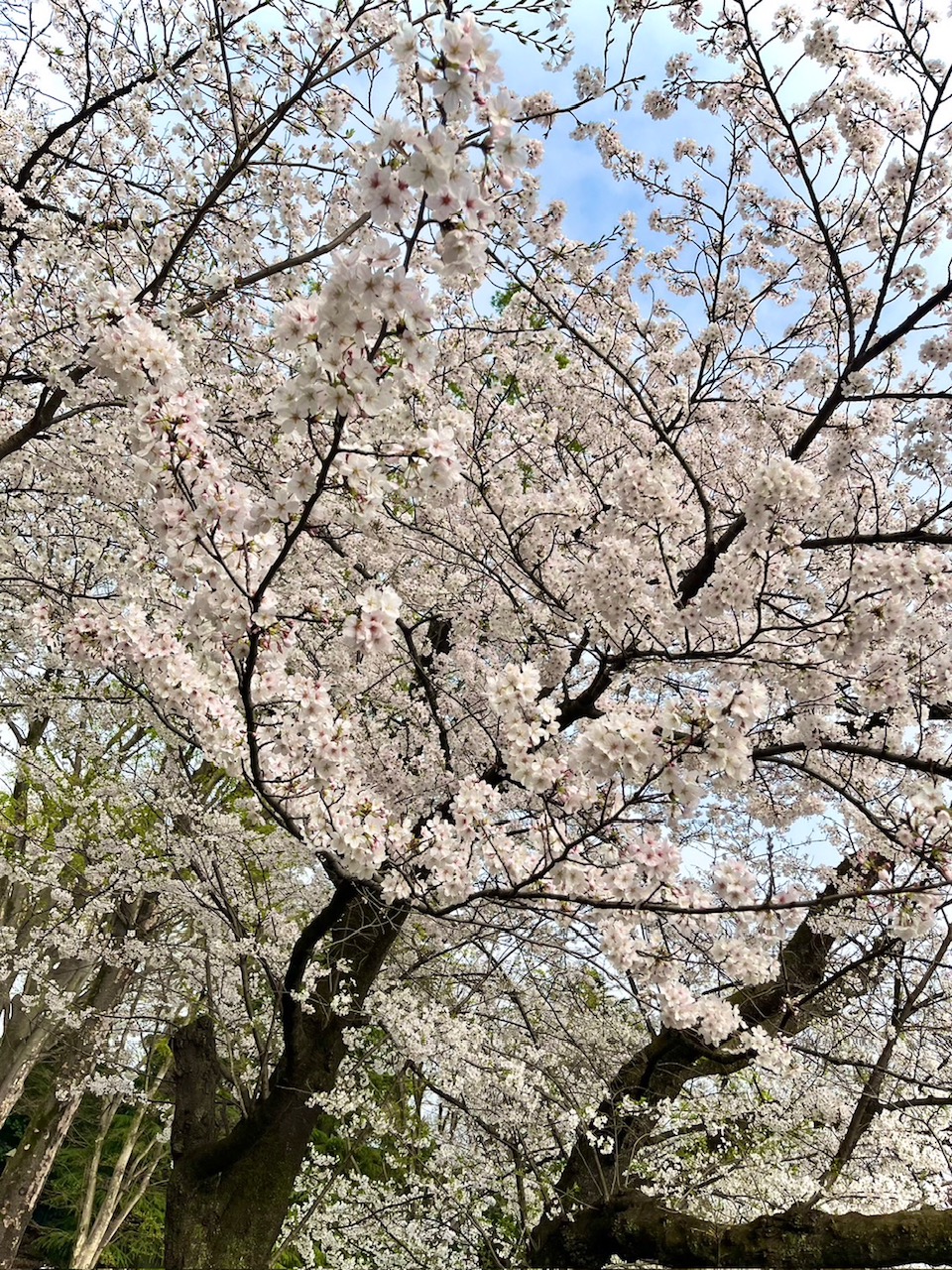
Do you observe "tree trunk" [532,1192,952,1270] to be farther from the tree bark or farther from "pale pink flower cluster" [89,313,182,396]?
"pale pink flower cluster" [89,313,182,396]

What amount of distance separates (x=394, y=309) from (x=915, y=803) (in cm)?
282

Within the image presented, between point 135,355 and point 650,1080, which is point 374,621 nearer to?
point 135,355

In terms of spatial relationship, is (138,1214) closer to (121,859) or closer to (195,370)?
(121,859)

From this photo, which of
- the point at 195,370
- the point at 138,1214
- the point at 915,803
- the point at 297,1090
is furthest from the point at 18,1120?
the point at 915,803

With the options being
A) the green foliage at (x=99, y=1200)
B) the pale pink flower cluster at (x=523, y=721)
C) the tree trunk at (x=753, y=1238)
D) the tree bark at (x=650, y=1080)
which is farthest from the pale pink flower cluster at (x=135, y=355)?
the green foliage at (x=99, y=1200)

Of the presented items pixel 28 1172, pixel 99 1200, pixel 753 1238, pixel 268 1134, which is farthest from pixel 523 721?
pixel 99 1200

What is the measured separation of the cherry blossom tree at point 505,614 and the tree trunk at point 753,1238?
2cm

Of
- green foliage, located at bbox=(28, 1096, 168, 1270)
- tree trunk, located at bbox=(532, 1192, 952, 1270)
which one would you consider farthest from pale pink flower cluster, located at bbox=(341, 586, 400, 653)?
green foliage, located at bbox=(28, 1096, 168, 1270)

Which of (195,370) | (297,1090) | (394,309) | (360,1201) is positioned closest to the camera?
(394,309)

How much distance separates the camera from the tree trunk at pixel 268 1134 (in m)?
5.22

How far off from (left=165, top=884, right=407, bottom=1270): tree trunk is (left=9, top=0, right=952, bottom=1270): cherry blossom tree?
3 cm

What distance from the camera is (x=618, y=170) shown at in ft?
18.3

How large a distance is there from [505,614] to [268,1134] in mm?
3796

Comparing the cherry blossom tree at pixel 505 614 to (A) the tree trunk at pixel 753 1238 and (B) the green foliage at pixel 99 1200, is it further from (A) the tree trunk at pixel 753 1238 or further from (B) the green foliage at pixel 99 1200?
(B) the green foliage at pixel 99 1200
